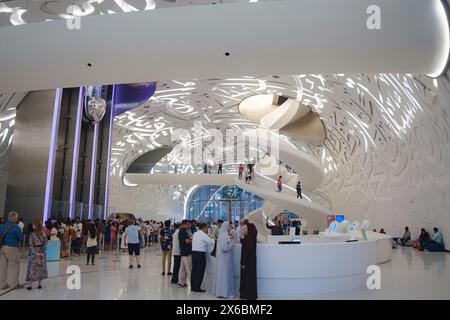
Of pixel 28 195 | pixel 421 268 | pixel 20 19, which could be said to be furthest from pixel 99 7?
pixel 421 268

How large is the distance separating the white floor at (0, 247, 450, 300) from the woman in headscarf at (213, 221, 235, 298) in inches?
10.1

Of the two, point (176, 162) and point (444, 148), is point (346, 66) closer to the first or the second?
point (444, 148)

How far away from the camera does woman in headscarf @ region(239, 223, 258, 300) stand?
6289mm

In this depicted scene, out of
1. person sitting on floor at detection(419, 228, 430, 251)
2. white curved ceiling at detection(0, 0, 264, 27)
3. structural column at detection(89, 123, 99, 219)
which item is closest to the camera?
white curved ceiling at detection(0, 0, 264, 27)

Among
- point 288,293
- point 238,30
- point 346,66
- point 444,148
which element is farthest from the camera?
Answer: point 444,148

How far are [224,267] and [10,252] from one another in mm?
3704

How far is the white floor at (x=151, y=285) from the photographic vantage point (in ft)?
20.9

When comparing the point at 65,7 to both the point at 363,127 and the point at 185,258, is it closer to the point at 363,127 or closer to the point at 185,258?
the point at 185,258

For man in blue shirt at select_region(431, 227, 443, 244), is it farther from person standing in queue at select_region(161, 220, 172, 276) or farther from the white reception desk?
person standing in queue at select_region(161, 220, 172, 276)

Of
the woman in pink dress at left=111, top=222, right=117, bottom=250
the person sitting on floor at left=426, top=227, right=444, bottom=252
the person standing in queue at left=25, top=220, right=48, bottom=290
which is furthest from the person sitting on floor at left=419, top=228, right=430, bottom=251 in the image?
the person standing in queue at left=25, top=220, right=48, bottom=290

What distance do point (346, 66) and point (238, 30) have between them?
8.24 ft

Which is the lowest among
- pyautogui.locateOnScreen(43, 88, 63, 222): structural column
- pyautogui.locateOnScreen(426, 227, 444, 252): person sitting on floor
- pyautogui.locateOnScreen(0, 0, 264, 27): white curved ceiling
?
pyautogui.locateOnScreen(426, 227, 444, 252): person sitting on floor

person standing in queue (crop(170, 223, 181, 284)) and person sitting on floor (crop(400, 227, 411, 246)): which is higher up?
person sitting on floor (crop(400, 227, 411, 246))
